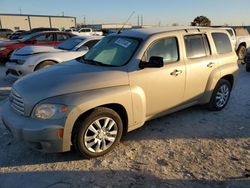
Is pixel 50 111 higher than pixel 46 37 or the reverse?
the reverse

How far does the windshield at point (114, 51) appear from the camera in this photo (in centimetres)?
427

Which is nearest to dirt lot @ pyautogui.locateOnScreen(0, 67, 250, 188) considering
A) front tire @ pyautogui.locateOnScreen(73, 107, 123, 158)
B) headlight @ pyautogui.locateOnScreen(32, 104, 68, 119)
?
front tire @ pyautogui.locateOnScreen(73, 107, 123, 158)

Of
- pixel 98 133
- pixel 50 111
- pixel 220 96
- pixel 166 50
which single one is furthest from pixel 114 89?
pixel 220 96

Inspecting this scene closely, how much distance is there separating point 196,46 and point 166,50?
0.81m

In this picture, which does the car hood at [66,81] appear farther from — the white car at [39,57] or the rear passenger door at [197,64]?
the white car at [39,57]

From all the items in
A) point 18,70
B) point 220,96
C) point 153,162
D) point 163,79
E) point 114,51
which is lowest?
point 153,162

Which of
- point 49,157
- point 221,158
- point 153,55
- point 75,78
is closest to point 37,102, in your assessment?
point 75,78

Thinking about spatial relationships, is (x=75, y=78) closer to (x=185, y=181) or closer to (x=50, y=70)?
(x=50, y=70)

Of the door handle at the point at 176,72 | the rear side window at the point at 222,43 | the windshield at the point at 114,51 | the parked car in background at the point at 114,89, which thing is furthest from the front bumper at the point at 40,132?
the rear side window at the point at 222,43

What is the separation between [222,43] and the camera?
5586 millimetres

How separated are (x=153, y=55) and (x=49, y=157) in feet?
7.31

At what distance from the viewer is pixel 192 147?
4168mm

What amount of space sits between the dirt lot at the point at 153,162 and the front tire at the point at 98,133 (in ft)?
0.46

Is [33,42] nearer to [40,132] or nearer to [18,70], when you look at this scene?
[18,70]
